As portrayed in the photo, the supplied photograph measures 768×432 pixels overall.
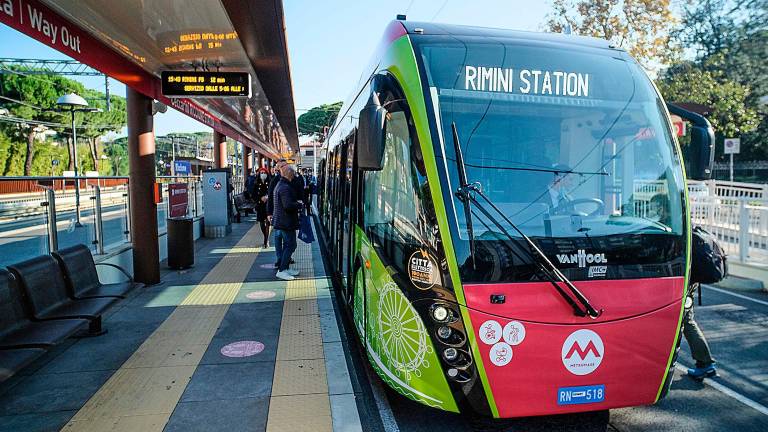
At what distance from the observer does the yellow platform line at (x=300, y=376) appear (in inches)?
150

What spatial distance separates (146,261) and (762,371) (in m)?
8.13

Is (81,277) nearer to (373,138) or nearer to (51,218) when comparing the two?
(51,218)

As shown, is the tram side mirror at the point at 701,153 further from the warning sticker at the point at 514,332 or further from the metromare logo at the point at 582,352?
the warning sticker at the point at 514,332

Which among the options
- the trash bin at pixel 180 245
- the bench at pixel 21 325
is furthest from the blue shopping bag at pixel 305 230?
the bench at pixel 21 325

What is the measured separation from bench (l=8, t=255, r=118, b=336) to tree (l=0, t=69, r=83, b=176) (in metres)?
56.6

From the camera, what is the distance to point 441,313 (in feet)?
11.1

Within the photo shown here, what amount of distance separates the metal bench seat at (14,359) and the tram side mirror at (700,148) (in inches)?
212

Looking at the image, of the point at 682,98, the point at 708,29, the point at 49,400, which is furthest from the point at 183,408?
the point at 708,29

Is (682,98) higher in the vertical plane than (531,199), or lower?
higher

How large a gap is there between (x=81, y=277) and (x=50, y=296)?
2.45 ft

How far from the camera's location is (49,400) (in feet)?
13.8

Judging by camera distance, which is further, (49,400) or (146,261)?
(146,261)

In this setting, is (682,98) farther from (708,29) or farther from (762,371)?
(762,371)

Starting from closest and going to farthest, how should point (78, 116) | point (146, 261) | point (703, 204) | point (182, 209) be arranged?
1. point (146, 261)
2. point (703, 204)
3. point (182, 209)
4. point (78, 116)
